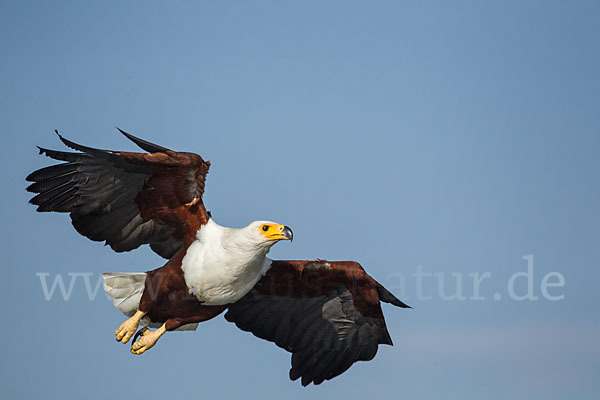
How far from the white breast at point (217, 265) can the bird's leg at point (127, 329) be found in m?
0.65

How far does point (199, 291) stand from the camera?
8867 mm

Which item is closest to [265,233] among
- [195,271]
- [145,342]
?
[195,271]

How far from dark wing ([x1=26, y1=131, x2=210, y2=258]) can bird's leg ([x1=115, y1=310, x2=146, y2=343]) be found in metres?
0.78

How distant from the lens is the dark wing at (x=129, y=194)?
8422mm

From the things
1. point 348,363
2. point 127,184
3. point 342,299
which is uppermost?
point 127,184

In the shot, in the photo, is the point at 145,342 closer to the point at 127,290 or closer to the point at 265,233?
the point at 127,290

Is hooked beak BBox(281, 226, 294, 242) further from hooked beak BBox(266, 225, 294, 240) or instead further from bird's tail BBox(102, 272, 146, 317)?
bird's tail BBox(102, 272, 146, 317)

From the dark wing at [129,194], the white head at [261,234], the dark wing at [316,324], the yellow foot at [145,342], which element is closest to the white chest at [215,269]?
the white head at [261,234]

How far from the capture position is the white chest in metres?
8.75

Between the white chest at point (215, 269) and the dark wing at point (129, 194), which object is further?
the white chest at point (215, 269)

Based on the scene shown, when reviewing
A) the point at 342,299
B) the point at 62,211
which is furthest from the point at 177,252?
the point at 342,299

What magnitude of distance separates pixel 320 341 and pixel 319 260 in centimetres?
111

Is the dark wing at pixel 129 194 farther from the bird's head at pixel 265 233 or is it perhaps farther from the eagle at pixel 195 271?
the bird's head at pixel 265 233

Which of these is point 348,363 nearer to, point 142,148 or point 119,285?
point 119,285
